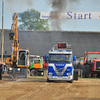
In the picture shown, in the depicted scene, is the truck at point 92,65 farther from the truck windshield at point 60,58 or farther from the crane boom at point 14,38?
the crane boom at point 14,38

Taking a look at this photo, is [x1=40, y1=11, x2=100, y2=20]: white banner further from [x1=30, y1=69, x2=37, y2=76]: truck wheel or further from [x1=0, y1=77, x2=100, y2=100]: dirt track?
[x1=0, y1=77, x2=100, y2=100]: dirt track

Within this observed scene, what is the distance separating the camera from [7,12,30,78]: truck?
30766mm

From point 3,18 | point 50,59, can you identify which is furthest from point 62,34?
point 50,59

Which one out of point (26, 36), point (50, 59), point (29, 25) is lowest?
point (50, 59)

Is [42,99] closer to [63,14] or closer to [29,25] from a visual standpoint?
[63,14]

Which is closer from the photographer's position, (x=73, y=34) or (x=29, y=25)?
(x=73, y=34)

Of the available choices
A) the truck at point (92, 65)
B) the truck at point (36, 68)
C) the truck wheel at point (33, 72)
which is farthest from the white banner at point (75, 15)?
the truck wheel at point (33, 72)

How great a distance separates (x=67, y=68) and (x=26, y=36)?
30202mm

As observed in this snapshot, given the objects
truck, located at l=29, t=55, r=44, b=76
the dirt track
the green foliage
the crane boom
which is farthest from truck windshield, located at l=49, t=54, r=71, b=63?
the green foliage

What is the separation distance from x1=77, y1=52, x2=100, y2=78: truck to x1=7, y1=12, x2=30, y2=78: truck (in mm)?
6236

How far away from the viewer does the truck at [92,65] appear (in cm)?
3033

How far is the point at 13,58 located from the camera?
32594mm

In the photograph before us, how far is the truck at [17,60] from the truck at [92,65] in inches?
246

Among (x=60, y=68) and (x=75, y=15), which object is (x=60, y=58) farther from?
(x=75, y=15)
